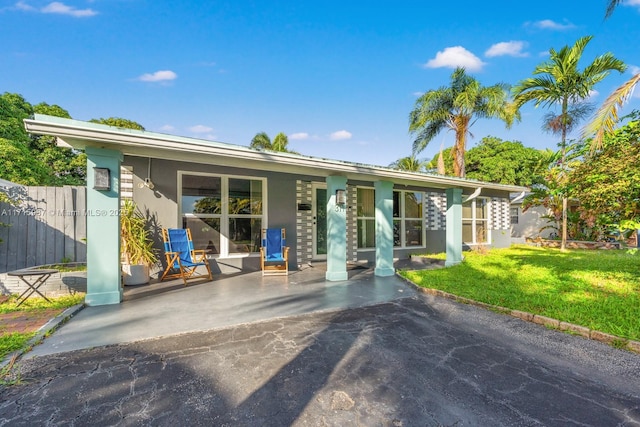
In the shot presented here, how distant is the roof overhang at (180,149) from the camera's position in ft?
11.4

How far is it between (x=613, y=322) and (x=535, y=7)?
901 cm

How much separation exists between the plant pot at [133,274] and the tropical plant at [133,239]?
0.11 metres

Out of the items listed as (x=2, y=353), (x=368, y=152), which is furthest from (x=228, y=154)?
(x=368, y=152)

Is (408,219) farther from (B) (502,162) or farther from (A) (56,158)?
(A) (56,158)

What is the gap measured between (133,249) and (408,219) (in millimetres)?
7998

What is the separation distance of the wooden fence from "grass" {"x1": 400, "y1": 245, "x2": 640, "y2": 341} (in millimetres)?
6789

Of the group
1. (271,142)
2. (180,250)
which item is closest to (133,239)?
(180,250)

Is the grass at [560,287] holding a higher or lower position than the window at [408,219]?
lower

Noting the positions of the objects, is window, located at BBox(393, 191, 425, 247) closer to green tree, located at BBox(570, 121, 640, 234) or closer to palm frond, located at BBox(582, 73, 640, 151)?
green tree, located at BBox(570, 121, 640, 234)

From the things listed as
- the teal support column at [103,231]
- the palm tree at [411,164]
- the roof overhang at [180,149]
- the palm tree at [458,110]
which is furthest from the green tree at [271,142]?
the teal support column at [103,231]

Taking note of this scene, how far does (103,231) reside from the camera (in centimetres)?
396

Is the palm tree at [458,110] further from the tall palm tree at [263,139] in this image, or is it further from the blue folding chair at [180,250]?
the blue folding chair at [180,250]

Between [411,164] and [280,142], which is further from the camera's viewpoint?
[411,164]

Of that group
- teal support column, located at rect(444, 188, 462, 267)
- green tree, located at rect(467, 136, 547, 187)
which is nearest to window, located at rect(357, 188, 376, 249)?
teal support column, located at rect(444, 188, 462, 267)
